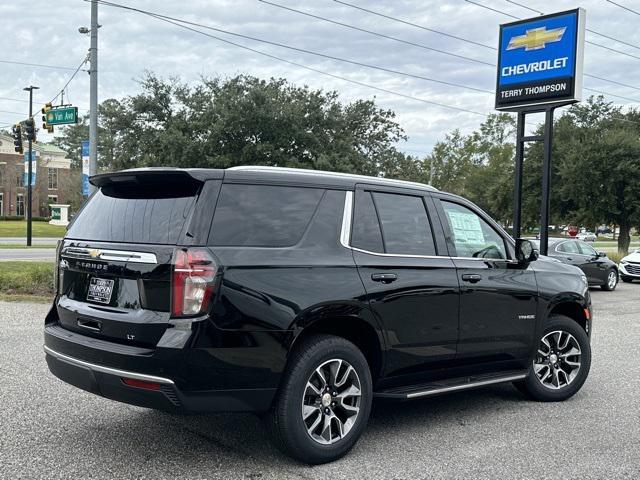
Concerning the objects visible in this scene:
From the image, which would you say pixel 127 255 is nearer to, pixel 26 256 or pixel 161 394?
pixel 161 394

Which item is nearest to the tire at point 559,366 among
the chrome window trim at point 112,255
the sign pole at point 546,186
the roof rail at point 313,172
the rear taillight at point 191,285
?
the roof rail at point 313,172

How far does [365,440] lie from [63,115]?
1996 centimetres

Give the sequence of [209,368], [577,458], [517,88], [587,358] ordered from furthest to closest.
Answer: [517,88], [587,358], [577,458], [209,368]

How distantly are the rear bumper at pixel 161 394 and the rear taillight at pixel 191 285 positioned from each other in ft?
1.40

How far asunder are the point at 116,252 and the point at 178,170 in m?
0.65

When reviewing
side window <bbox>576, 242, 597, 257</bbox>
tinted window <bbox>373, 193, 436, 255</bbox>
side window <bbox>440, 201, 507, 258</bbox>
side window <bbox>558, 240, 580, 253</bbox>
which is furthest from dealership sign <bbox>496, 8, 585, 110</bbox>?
tinted window <bbox>373, 193, 436, 255</bbox>

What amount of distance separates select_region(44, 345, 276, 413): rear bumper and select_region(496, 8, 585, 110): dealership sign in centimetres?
1411

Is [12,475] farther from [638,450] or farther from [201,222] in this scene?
[638,450]

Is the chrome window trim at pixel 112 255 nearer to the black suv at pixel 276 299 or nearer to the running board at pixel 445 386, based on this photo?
the black suv at pixel 276 299

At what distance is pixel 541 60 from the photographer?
1680 cm

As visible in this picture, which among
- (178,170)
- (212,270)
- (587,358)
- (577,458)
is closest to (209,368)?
(212,270)

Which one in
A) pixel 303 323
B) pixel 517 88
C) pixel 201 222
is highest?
pixel 517 88

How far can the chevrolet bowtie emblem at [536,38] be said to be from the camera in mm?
16484

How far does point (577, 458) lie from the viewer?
4637 mm
